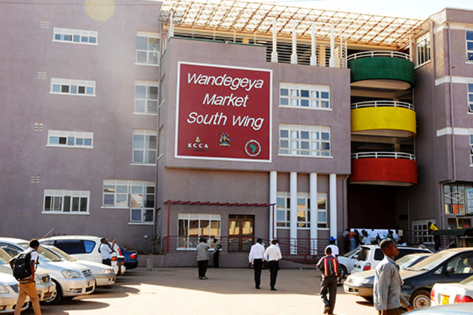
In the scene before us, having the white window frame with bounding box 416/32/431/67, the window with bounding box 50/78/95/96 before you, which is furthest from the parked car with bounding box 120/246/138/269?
the white window frame with bounding box 416/32/431/67

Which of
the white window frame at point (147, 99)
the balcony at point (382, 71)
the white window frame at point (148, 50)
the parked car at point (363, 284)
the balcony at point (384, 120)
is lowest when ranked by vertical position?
the parked car at point (363, 284)

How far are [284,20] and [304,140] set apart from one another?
7879 millimetres

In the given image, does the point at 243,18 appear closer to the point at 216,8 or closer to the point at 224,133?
the point at 216,8

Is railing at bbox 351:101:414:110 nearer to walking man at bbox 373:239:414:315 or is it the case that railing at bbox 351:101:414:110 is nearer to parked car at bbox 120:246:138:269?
parked car at bbox 120:246:138:269

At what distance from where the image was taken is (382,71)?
119ft

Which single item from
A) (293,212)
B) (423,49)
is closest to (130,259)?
(293,212)

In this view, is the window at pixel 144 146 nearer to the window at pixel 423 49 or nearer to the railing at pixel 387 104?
the railing at pixel 387 104

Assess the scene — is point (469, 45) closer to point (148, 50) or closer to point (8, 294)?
point (148, 50)

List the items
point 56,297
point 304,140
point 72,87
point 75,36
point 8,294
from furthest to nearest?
Answer: point 75,36 < point 72,87 < point 304,140 < point 56,297 < point 8,294

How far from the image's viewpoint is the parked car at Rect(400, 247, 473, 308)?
526 inches

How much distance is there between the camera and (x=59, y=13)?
3572cm

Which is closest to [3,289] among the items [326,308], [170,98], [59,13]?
[326,308]

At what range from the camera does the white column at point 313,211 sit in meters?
33.9

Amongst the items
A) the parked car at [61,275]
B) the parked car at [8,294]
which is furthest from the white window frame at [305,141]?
the parked car at [8,294]
